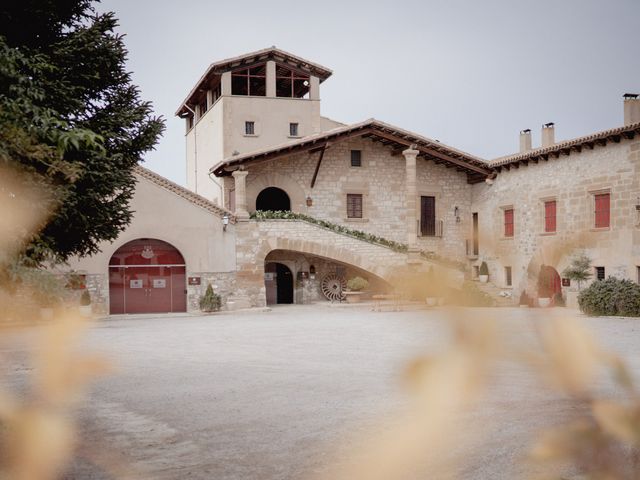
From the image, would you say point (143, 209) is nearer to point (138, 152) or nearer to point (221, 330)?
point (221, 330)

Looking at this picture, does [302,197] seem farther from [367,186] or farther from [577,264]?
[577,264]

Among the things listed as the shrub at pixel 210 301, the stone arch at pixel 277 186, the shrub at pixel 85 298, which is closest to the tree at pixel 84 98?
the shrub at pixel 85 298

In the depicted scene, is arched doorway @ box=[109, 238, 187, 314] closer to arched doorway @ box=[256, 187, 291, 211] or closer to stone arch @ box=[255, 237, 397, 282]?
stone arch @ box=[255, 237, 397, 282]

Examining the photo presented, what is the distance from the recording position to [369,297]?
29906 millimetres

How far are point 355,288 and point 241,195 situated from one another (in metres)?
6.14

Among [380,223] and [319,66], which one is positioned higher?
[319,66]

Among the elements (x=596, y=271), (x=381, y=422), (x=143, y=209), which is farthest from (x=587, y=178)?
(x=381, y=422)

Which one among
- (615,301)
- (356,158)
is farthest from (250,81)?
(615,301)

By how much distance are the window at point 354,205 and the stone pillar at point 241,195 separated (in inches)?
223

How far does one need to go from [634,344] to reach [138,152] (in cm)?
1098

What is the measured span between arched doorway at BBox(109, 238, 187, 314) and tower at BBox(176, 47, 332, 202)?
18.9ft

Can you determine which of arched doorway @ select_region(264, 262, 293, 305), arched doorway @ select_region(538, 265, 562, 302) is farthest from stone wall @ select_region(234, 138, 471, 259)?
arched doorway @ select_region(538, 265, 562, 302)

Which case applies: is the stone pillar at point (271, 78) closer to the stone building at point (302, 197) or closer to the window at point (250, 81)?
the stone building at point (302, 197)

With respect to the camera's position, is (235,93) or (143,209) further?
(235,93)
